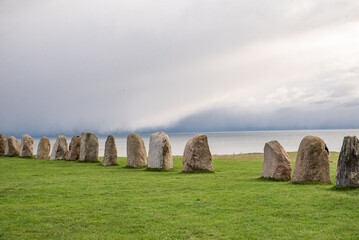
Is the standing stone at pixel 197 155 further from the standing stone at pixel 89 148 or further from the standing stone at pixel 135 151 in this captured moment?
the standing stone at pixel 89 148

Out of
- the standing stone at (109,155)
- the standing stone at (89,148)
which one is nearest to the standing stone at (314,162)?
the standing stone at (109,155)

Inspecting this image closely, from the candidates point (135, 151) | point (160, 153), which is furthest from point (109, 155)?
point (160, 153)

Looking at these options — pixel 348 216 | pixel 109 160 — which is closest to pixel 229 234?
pixel 348 216

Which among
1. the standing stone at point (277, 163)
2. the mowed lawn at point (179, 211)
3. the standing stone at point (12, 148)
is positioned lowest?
the mowed lawn at point (179, 211)

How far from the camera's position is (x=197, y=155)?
19.3 metres

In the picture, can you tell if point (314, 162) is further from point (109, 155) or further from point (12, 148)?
point (12, 148)

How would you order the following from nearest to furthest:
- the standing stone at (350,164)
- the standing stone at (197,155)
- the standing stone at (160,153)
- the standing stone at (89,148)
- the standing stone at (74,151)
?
the standing stone at (350,164)
the standing stone at (197,155)
the standing stone at (160,153)
the standing stone at (89,148)
the standing stone at (74,151)

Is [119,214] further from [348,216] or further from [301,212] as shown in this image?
[348,216]

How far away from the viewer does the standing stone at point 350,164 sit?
12.5 meters

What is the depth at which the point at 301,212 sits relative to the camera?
985cm

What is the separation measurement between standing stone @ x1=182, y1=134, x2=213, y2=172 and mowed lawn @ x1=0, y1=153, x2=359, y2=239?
13.1 ft

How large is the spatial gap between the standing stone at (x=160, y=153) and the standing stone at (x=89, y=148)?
7574mm

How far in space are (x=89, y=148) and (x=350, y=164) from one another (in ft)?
65.0

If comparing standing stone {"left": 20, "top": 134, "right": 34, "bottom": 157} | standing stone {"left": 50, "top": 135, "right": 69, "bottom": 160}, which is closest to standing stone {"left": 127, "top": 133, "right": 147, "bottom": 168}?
standing stone {"left": 50, "top": 135, "right": 69, "bottom": 160}
